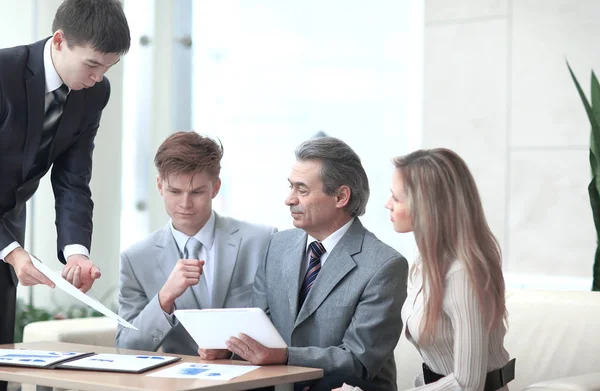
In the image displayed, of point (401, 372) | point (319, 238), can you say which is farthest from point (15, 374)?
point (401, 372)

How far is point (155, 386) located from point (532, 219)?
2893mm

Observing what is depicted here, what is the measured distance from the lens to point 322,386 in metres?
2.56

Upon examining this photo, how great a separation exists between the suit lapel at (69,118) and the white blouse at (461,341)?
3.99 feet

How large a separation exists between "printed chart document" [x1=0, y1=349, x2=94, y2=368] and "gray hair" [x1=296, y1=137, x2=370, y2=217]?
0.93 meters

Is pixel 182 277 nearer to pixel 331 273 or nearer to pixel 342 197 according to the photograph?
pixel 331 273

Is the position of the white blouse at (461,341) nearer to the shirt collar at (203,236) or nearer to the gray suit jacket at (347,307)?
the gray suit jacket at (347,307)

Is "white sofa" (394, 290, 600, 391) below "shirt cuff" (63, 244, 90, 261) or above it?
below

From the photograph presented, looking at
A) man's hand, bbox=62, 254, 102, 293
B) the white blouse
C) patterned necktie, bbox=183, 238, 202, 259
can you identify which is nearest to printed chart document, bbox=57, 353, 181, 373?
man's hand, bbox=62, 254, 102, 293

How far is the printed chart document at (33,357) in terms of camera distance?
7.64 ft

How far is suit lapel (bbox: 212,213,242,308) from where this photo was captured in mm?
3043

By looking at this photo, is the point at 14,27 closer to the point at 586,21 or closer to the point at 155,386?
the point at 586,21

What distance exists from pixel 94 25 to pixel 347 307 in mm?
1126

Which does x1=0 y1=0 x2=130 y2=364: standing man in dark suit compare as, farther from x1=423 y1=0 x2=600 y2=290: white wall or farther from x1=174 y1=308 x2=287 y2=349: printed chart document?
x1=423 y1=0 x2=600 y2=290: white wall

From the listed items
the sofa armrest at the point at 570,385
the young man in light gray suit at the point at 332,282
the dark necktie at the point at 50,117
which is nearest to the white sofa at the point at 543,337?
the sofa armrest at the point at 570,385
